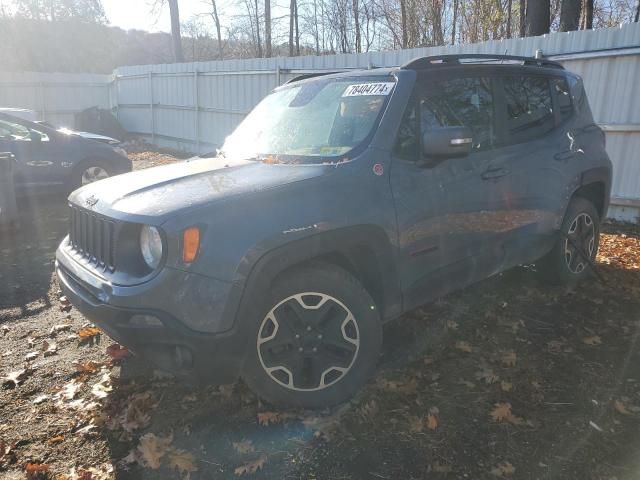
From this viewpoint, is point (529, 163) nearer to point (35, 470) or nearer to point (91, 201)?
point (91, 201)

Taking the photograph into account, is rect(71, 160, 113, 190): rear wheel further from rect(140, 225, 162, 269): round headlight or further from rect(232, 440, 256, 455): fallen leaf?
rect(232, 440, 256, 455): fallen leaf

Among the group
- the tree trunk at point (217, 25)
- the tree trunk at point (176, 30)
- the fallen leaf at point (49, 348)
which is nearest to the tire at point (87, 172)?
the fallen leaf at point (49, 348)

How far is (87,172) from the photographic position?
8.86m

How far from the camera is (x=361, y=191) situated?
2945mm

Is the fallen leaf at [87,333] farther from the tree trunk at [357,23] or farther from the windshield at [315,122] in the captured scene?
the tree trunk at [357,23]

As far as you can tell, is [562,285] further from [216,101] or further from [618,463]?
[216,101]

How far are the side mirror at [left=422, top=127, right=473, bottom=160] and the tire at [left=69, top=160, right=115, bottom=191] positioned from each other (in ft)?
23.8

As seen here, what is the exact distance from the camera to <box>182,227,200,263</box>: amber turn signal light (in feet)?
8.11

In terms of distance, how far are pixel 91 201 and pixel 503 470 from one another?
8.98 ft

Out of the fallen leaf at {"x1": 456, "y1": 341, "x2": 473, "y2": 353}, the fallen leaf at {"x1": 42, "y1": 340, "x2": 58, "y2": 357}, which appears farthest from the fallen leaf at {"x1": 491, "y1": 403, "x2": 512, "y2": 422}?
the fallen leaf at {"x1": 42, "y1": 340, "x2": 58, "y2": 357}

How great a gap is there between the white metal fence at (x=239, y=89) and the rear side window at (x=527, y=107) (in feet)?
12.4

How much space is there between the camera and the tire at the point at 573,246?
4.63 meters

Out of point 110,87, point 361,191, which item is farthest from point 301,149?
point 110,87

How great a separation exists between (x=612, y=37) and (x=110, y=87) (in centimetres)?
2070
